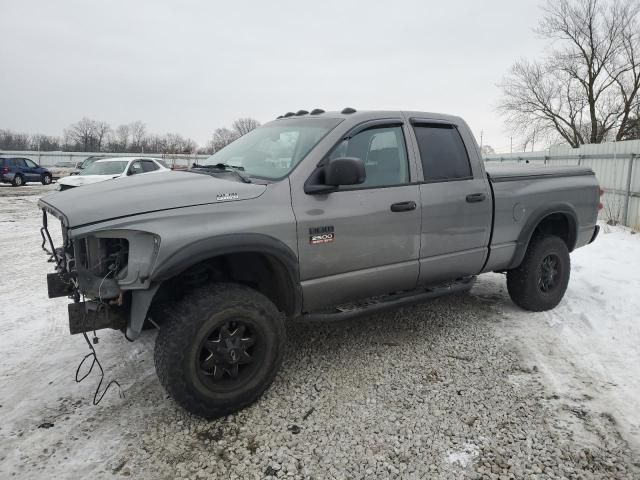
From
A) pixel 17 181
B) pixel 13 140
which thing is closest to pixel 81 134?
pixel 13 140

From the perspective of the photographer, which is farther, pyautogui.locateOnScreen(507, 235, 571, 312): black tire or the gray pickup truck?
pyautogui.locateOnScreen(507, 235, 571, 312): black tire

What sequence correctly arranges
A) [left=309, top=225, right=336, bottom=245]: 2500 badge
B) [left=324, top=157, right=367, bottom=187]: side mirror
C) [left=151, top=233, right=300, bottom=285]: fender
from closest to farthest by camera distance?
1. [left=151, top=233, right=300, bottom=285]: fender
2. [left=324, top=157, right=367, bottom=187]: side mirror
3. [left=309, top=225, right=336, bottom=245]: 2500 badge

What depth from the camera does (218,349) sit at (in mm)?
2982

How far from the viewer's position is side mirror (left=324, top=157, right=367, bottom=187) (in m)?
3.18

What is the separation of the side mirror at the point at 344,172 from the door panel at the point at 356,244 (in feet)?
0.65

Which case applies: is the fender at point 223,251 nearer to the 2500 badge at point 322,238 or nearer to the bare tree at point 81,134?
the 2500 badge at point 322,238

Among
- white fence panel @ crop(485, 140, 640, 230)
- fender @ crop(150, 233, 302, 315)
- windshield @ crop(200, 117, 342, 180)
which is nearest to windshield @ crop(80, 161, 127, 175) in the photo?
windshield @ crop(200, 117, 342, 180)

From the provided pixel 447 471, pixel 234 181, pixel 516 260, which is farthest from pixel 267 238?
pixel 516 260

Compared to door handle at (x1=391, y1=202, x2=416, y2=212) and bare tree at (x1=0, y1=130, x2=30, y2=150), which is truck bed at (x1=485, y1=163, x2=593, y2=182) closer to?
door handle at (x1=391, y1=202, x2=416, y2=212)

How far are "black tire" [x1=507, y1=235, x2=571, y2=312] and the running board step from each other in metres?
0.81

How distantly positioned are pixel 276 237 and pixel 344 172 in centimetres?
64

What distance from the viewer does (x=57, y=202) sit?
9.97ft

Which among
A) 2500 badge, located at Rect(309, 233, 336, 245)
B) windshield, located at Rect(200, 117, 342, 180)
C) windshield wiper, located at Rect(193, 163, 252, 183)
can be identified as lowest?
2500 badge, located at Rect(309, 233, 336, 245)

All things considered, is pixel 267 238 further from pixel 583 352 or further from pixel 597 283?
pixel 597 283
